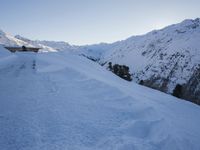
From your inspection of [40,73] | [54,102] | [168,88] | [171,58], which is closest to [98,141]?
[54,102]

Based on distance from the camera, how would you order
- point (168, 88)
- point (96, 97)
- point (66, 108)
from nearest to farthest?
1. point (66, 108)
2. point (96, 97)
3. point (168, 88)

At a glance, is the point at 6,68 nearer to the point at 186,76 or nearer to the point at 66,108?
the point at 66,108

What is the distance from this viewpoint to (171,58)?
601ft

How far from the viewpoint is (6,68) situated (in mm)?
24234

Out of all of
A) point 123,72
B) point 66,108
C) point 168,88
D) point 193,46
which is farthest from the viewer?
point 193,46

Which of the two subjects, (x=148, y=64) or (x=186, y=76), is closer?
(x=186, y=76)

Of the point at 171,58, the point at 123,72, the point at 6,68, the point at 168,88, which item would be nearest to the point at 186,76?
the point at 168,88

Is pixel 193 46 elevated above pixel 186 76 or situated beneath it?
elevated above

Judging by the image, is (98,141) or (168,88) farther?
(168,88)

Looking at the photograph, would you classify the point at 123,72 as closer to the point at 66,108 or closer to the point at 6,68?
the point at 6,68

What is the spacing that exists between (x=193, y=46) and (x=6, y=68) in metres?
178

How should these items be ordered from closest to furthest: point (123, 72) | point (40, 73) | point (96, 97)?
point (96, 97) < point (40, 73) < point (123, 72)

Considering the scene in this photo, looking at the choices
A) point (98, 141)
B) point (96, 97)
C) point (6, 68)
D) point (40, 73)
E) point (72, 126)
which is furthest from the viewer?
point (6, 68)

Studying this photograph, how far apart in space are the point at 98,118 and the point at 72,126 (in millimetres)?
1703
